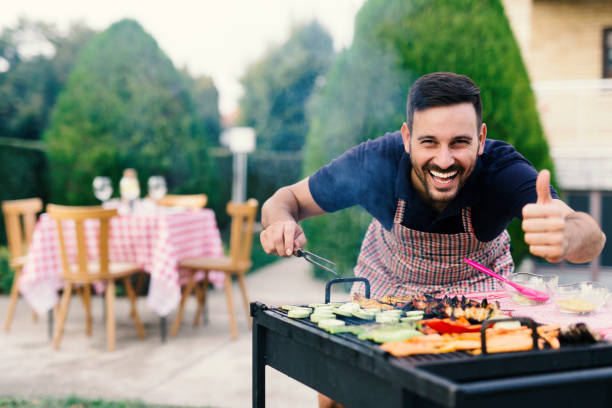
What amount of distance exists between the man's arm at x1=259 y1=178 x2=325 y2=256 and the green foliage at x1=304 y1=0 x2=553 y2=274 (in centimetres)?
405

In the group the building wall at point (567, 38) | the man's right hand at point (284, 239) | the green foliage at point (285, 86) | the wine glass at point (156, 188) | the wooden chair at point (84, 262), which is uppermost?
the green foliage at point (285, 86)

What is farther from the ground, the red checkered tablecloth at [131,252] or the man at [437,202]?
the man at [437,202]

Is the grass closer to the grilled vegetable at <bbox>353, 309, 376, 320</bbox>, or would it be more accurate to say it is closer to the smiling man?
the smiling man

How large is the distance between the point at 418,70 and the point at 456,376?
17.9ft

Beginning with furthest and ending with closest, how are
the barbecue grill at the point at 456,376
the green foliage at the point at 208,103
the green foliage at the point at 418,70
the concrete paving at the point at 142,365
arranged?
the green foliage at the point at 208,103 → the green foliage at the point at 418,70 → the concrete paving at the point at 142,365 → the barbecue grill at the point at 456,376

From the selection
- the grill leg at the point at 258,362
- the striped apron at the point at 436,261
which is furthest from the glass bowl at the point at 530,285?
the grill leg at the point at 258,362

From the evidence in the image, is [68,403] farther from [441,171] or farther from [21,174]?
[21,174]

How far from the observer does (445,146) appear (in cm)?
190

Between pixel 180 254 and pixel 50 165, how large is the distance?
4.04 m

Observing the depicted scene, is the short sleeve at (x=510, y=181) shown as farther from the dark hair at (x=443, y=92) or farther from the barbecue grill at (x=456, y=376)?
the barbecue grill at (x=456, y=376)

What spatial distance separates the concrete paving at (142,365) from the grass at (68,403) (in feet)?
0.47

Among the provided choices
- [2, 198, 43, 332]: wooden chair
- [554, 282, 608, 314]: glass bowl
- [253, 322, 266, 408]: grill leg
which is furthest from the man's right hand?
[2, 198, 43, 332]: wooden chair

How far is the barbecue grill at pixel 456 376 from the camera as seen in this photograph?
1.18 meters

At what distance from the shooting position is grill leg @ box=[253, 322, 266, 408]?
6.04 ft
